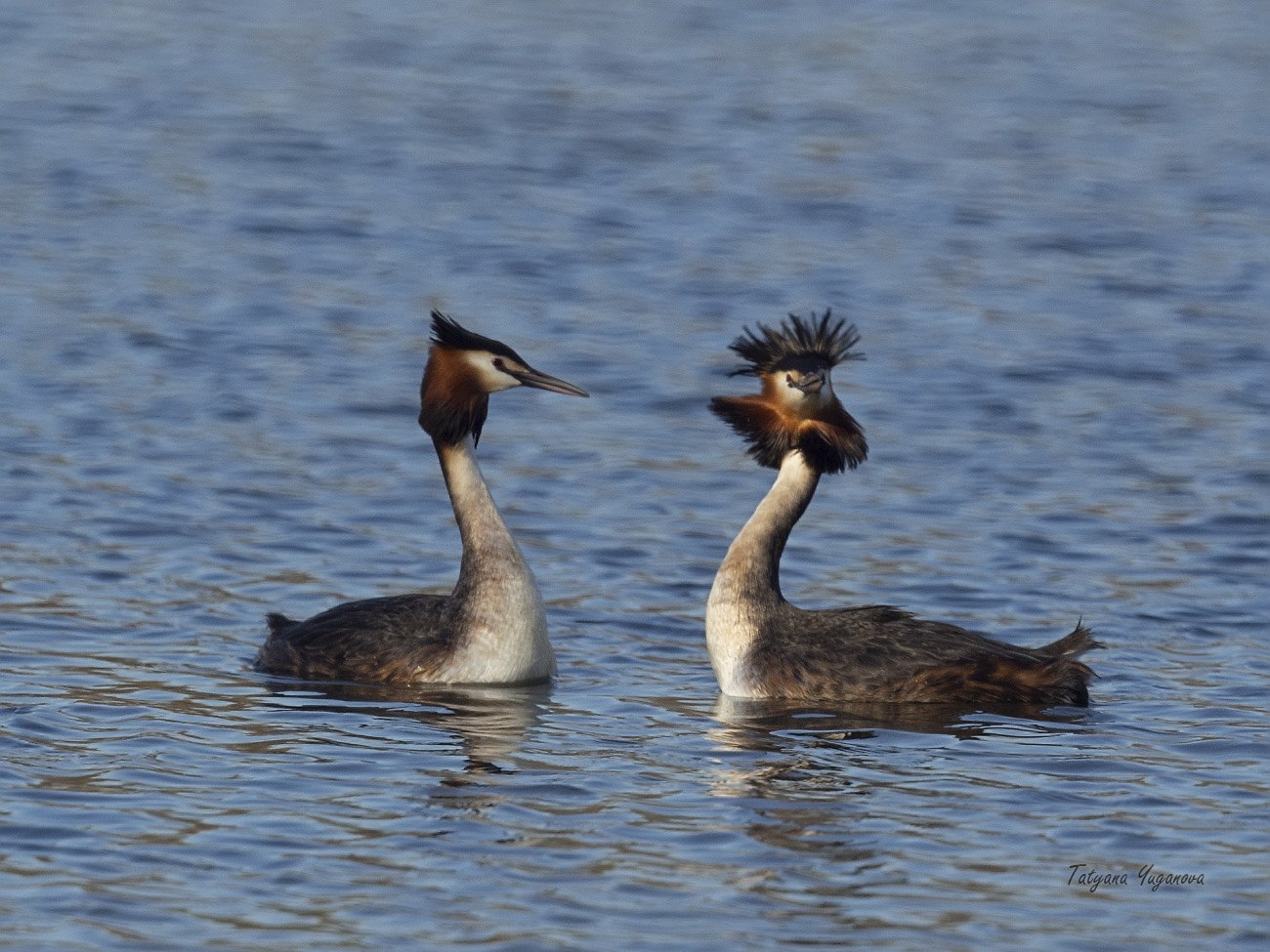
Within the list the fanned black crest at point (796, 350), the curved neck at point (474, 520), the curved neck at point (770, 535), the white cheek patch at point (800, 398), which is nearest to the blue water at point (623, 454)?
the curved neck at point (770, 535)

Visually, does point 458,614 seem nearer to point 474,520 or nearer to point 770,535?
point 474,520

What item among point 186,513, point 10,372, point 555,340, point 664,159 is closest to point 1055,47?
point 664,159

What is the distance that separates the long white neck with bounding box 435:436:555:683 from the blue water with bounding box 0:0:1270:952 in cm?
24

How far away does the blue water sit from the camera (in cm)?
910

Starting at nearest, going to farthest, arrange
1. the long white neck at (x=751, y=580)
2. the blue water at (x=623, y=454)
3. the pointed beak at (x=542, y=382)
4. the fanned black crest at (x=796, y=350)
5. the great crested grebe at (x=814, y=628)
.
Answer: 1. the blue water at (x=623, y=454)
2. the great crested grebe at (x=814, y=628)
3. the long white neck at (x=751, y=580)
4. the pointed beak at (x=542, y=382)
5. the fanned black crest at (x=796, y=350)

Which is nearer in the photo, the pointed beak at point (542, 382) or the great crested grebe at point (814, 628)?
the great crested grebe at point (814, 628)

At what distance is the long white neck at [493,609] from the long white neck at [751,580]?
854 mm

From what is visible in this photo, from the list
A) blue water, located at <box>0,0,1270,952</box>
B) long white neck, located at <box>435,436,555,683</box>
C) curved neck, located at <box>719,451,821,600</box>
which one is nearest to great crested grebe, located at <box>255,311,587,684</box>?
long white neck, located at <box>435,436,555,683</box>

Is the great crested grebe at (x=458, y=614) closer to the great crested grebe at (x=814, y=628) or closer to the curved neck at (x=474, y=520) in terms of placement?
the curved neck at (x=474, y=520)

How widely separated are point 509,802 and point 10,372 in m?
9.40

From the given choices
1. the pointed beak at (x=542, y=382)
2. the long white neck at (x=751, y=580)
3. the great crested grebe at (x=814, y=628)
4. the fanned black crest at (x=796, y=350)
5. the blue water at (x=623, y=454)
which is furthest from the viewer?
the fanned black crest at (x=796, y=350)

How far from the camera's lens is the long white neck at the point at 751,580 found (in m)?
12.0

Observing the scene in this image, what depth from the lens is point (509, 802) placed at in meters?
9.85

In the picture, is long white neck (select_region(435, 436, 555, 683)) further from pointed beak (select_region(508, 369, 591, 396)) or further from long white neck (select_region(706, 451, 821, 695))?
long white neck (select_region(706, 451, 821, 695))
